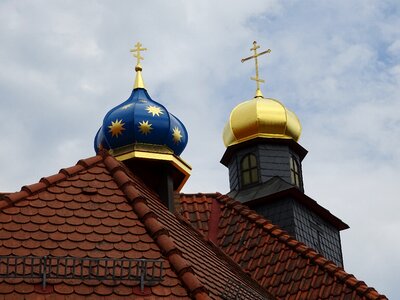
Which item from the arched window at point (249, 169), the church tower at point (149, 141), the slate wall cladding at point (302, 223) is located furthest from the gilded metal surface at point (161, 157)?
the arched window at point (249, 169)

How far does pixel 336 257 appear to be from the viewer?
70.7 ft

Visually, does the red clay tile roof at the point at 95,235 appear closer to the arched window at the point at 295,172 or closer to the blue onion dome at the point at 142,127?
the blue onion dome at the point at 142,127

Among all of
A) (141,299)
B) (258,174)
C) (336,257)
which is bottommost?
(141,299)

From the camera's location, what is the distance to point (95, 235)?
10234mm


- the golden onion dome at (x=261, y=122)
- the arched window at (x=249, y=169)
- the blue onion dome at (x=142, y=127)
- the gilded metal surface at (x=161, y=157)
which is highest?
the golden onion dome at (x=261, y=122)

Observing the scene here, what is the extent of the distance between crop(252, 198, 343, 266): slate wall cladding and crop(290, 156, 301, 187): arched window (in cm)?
148

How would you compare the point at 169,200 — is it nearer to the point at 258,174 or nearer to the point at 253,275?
the point at 253,275

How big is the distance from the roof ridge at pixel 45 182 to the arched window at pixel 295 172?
35.8ft

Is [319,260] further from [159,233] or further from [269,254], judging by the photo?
[159,233]

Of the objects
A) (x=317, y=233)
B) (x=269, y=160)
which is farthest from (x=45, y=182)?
(x=269, y=160)

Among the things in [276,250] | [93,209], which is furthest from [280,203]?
[93,209]

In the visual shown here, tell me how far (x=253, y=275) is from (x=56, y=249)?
4.96m

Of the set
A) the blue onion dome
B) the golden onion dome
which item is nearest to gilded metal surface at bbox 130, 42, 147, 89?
the blue onion dome

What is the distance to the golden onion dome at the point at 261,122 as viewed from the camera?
2239 cm
